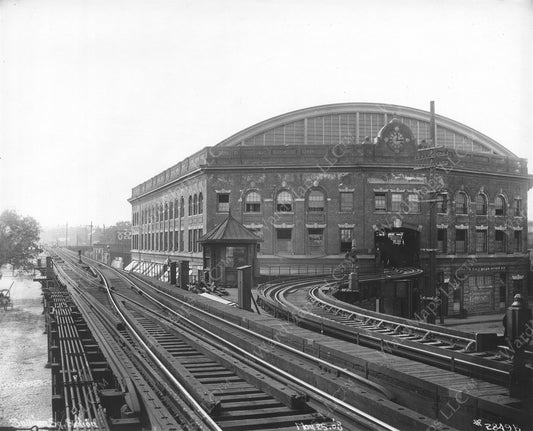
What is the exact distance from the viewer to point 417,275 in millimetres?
33781

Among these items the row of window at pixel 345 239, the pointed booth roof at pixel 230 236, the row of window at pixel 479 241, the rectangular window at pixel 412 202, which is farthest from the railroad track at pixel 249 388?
the row of window at pixel 479 241

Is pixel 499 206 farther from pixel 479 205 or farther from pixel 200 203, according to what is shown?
pixel 200 203

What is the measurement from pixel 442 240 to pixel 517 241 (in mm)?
8856

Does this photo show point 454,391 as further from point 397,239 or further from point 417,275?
point 397,239

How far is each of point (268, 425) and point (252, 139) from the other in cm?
3641

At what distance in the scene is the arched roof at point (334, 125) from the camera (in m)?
42.8

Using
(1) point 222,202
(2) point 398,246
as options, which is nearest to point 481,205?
(2) point 398,246

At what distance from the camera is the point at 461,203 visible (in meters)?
39.9

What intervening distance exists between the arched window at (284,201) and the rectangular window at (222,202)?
3669 millimetres

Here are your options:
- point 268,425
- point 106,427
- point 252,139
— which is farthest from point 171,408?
point 252,139

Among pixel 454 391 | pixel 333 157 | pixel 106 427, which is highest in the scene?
pixel 333 157

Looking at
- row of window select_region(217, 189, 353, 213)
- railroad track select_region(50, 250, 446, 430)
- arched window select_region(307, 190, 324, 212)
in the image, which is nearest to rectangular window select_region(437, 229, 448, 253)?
row of window select_region(217, 189, 353, 213)

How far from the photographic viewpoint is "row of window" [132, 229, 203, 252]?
4091 cm

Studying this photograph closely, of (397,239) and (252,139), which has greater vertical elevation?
(252,139)
